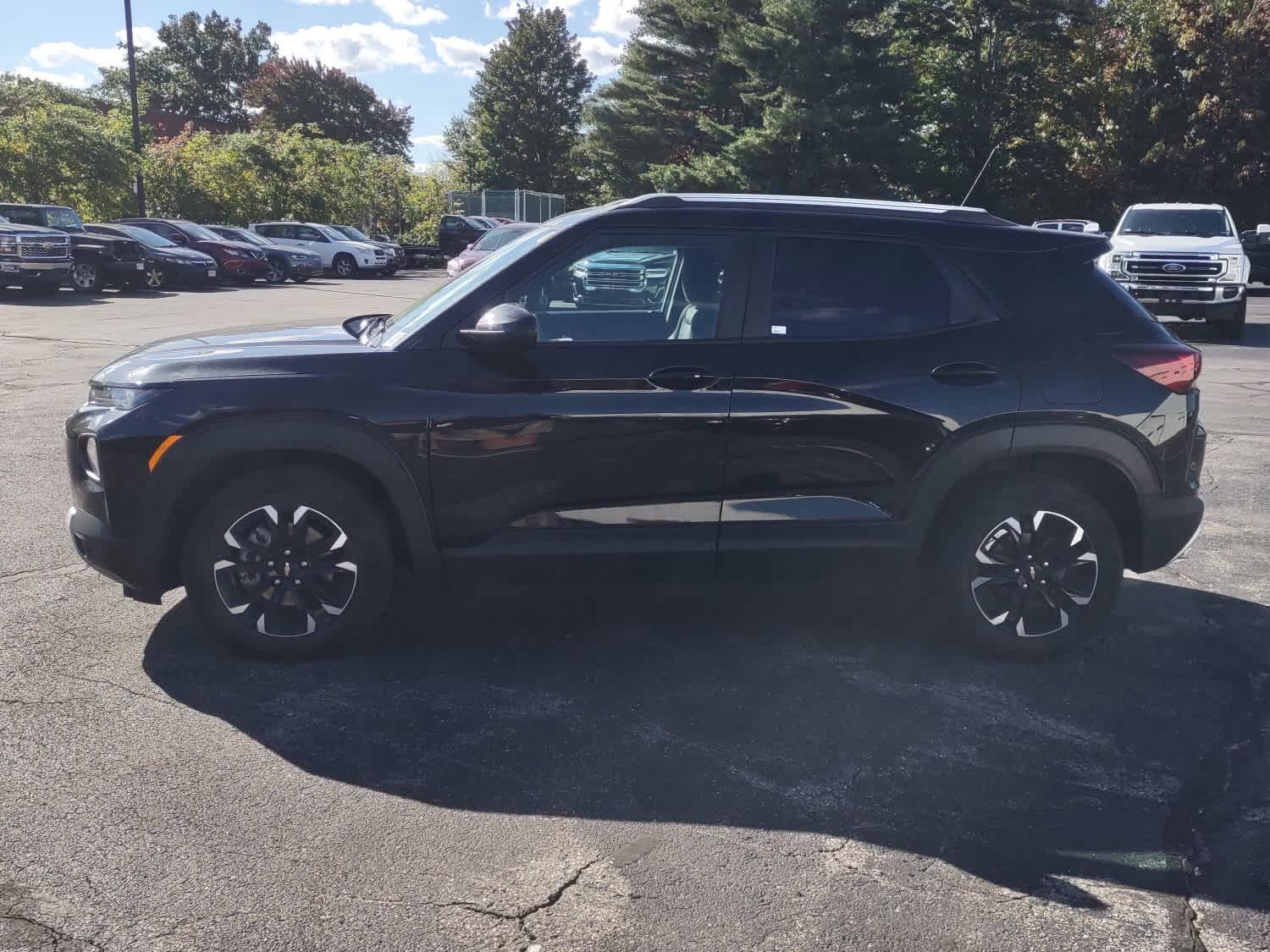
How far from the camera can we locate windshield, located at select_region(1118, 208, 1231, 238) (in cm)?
1917

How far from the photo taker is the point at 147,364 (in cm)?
455

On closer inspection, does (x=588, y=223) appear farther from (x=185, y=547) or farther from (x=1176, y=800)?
(x=1176, y=800)

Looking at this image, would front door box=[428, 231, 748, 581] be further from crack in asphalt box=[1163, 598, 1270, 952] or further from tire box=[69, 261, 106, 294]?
tire box=[69, 261, 106, 294]

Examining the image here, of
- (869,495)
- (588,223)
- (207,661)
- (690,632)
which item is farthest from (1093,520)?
(207,661)

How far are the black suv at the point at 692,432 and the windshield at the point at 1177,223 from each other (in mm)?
16228

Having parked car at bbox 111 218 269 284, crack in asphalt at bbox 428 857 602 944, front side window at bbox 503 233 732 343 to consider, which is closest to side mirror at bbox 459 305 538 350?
front side window at bbox 503 233 732 343

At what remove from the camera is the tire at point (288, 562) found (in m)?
4.45

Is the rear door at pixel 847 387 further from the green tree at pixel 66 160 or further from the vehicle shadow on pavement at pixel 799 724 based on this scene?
the green tree at pixel 66 160

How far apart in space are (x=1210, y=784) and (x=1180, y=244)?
16.7 meters

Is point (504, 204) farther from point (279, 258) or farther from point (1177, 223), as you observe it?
point (1177, 223)

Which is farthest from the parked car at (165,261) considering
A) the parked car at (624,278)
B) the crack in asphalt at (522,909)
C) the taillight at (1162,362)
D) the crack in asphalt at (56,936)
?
the crack in asphalt at (522,909)

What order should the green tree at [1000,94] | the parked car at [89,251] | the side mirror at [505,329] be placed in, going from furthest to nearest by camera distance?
the green tree at [1000,94] < the parked car at [89,251] < the side mirror at [505,329]

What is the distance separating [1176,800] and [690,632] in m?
2.07

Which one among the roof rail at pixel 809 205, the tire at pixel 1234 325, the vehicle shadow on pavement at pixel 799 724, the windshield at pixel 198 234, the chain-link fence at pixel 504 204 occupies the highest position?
the chain-link fence at pixel 504 204
